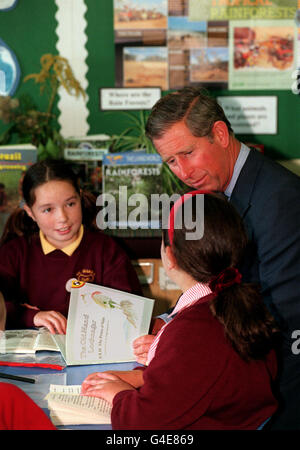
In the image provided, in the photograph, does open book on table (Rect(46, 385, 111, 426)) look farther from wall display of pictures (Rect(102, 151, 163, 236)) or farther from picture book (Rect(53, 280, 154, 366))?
wall display of pictures (Rect(102, 151, 163, 236))

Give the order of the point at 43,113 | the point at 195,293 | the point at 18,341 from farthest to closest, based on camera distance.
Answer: the point at 43,113, the point at 18,341, the point at 195,293

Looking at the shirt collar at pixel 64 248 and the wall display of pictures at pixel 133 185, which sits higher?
the wall display of pictures at pixel 133 185

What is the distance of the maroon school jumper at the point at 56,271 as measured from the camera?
197cm

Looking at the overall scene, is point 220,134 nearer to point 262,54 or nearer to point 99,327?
point 99,327

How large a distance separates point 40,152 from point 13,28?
0.69 metres

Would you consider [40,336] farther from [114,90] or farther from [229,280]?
[114,90]

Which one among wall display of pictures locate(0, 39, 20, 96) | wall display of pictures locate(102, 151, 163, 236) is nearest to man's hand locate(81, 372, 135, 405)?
wall display of pictures locate(102, 151, 163, 236)

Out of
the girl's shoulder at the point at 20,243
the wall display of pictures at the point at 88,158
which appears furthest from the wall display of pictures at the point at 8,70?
the girl's shoulder at the point at 20,243

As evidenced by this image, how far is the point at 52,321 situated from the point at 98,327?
10.9 inches

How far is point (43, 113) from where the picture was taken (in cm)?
Result: 254

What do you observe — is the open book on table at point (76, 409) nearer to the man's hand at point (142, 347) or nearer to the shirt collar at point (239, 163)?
the man's hand at point (142, 347)

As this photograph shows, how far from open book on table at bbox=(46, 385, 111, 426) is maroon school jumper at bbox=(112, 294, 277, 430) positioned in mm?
55

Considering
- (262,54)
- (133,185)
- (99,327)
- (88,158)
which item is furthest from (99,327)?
(262,54)
